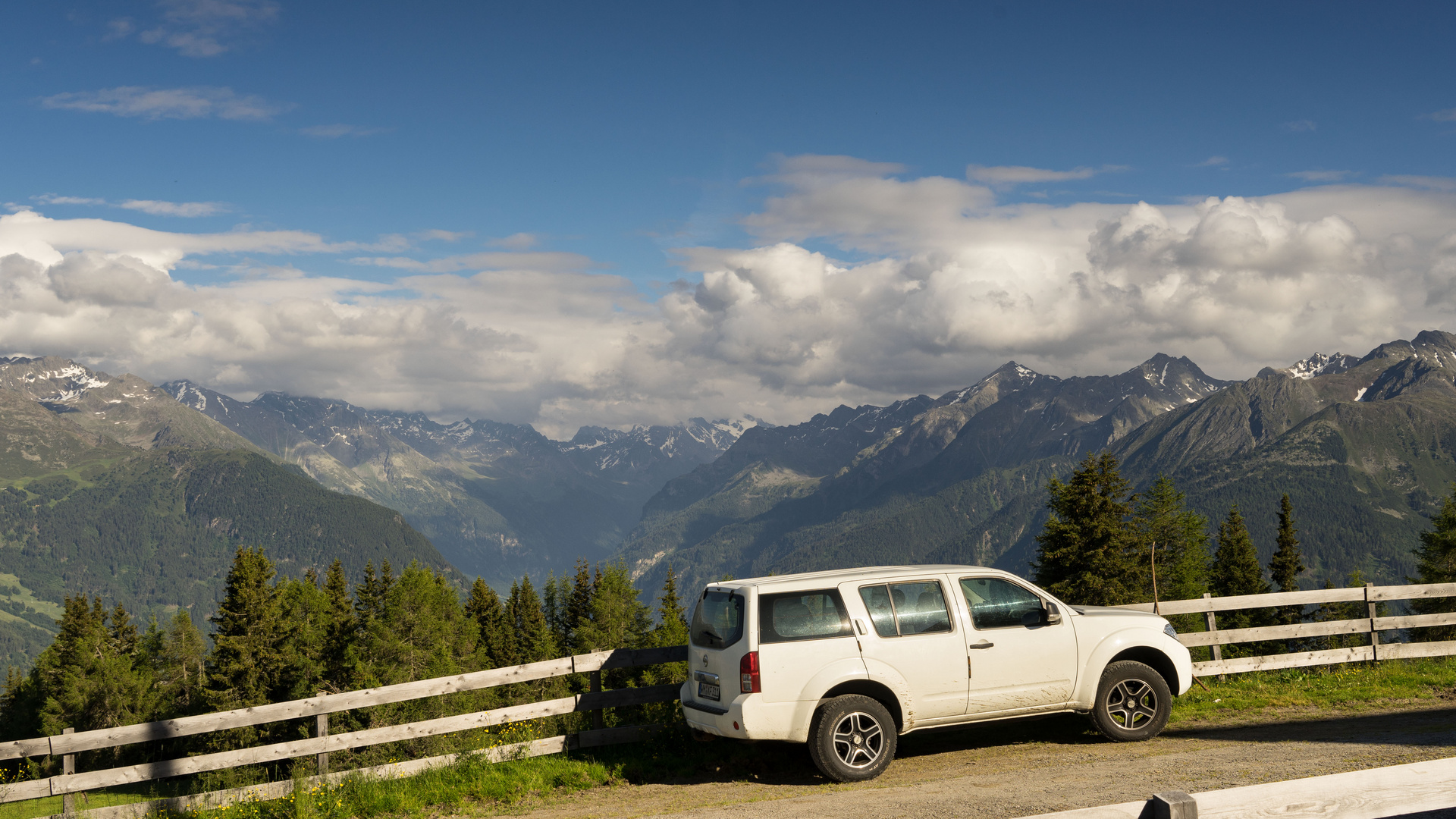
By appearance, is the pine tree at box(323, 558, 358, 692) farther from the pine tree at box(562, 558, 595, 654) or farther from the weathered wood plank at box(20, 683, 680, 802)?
the weathered wood plank at box(20, 683, 680, 802)

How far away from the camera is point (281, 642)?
49.1m

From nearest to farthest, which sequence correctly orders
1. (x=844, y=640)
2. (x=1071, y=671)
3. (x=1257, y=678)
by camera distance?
(x=844, y=640), (x=1071, y=671), (x=1257, y=678)

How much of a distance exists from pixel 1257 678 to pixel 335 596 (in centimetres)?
5561

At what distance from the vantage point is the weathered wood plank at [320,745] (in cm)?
1089

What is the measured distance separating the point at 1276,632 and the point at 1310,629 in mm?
637

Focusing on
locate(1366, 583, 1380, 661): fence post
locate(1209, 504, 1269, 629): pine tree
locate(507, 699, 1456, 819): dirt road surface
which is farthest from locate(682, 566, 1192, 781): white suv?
locate(1209, 504, 1269, 629): pine tree

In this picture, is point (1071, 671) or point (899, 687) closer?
point (899, 687)

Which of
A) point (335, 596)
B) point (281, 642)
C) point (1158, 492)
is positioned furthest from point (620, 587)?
point (1158, 492)

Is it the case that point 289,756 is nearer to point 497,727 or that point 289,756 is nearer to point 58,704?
point 497,727

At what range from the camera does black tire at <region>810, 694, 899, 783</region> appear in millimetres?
9961

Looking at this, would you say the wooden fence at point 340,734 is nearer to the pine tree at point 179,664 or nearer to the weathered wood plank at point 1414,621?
the weathered wood plank at point 1414,621

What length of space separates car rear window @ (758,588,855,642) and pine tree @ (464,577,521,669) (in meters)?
58.2

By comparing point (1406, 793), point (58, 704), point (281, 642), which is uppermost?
point (1406, 793)

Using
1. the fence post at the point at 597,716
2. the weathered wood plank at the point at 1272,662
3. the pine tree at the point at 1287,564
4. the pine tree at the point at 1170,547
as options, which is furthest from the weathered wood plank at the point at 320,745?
the pine tree at the point at 1287,564
